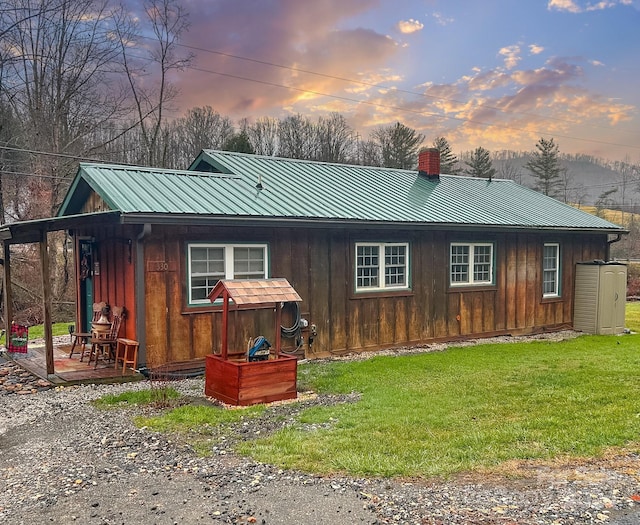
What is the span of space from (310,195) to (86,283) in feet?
15.5

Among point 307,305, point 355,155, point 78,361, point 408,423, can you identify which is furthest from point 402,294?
point 355,155

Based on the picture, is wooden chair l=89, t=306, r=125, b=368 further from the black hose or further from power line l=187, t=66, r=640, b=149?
power line l=187, t=66, r=640, b=149

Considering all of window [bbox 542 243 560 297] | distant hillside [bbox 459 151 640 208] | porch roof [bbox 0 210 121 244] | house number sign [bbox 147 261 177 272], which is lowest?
window [bbox 542 243 560 297]

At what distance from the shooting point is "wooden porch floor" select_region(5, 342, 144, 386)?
7362mm

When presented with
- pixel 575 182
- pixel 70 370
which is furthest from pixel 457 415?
pixel 575 182

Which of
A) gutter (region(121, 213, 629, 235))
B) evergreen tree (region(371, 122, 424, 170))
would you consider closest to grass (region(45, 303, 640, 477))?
gutter (region(121, 213, 629, 235))

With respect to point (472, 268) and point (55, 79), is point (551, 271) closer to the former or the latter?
point (472, 268)

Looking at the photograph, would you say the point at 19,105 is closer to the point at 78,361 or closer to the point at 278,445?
the point at 78,361

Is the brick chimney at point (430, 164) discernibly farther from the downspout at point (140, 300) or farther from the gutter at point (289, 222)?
the downspout at point (140, 300)

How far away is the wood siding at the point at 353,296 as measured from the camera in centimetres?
800

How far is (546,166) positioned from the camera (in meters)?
43.2

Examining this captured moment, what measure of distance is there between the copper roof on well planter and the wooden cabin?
1582 millimetres

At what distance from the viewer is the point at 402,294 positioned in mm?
10477

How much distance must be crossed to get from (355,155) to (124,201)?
3015cm
